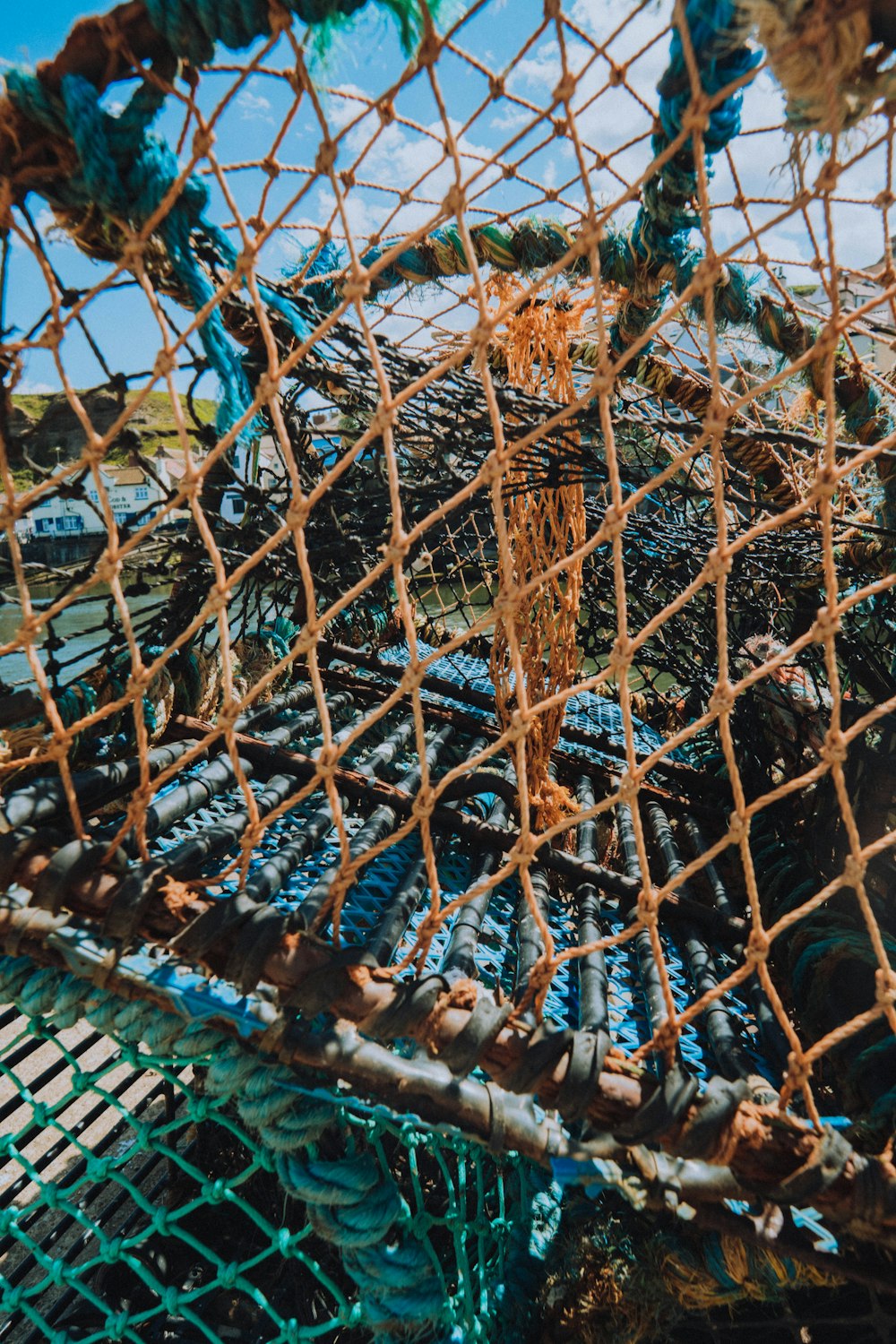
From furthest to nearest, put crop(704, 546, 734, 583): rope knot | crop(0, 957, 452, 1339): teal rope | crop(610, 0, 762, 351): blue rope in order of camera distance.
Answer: crop(0, 957, 452, 1339): teal rope → crop(704, 546, 734, 583): rope knot → crop(610, 0, 762, 351): blue rope

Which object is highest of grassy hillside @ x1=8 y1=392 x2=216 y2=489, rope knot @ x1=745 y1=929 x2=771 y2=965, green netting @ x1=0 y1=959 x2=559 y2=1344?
grassy hillside @ x1=8 y1=392 x2=216 y2=489

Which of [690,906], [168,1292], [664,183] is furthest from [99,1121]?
[664,183]

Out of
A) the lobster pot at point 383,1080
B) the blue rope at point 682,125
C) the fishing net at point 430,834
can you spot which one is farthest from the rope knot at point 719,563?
the lobster pot at point 383,1080

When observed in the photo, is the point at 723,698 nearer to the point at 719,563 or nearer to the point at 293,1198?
the point at 719,563

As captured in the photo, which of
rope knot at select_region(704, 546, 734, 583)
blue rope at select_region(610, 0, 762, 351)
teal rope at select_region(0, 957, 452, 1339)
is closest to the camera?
blue rope at select_region(610, 0, 762, 351)

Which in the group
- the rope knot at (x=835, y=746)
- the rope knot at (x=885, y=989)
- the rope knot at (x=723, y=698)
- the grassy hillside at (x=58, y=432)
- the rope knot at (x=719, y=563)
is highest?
the grassy hillside at (x=58, y=432)

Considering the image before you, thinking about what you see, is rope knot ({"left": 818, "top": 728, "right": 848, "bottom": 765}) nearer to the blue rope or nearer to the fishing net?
the fishing net

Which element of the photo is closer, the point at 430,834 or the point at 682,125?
the point at 682,125

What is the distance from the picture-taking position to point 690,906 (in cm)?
152

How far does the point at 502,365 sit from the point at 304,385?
3.34 feet

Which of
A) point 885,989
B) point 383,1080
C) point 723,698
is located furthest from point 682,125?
point 383,1080

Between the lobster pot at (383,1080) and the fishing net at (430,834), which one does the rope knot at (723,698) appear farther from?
the lobster pot at (383,1080)

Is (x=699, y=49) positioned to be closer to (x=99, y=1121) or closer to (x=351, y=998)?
(x=351, y=998)

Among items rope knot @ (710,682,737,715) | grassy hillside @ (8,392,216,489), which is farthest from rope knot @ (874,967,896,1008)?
grassy hillside @ (8,392,216,489)
